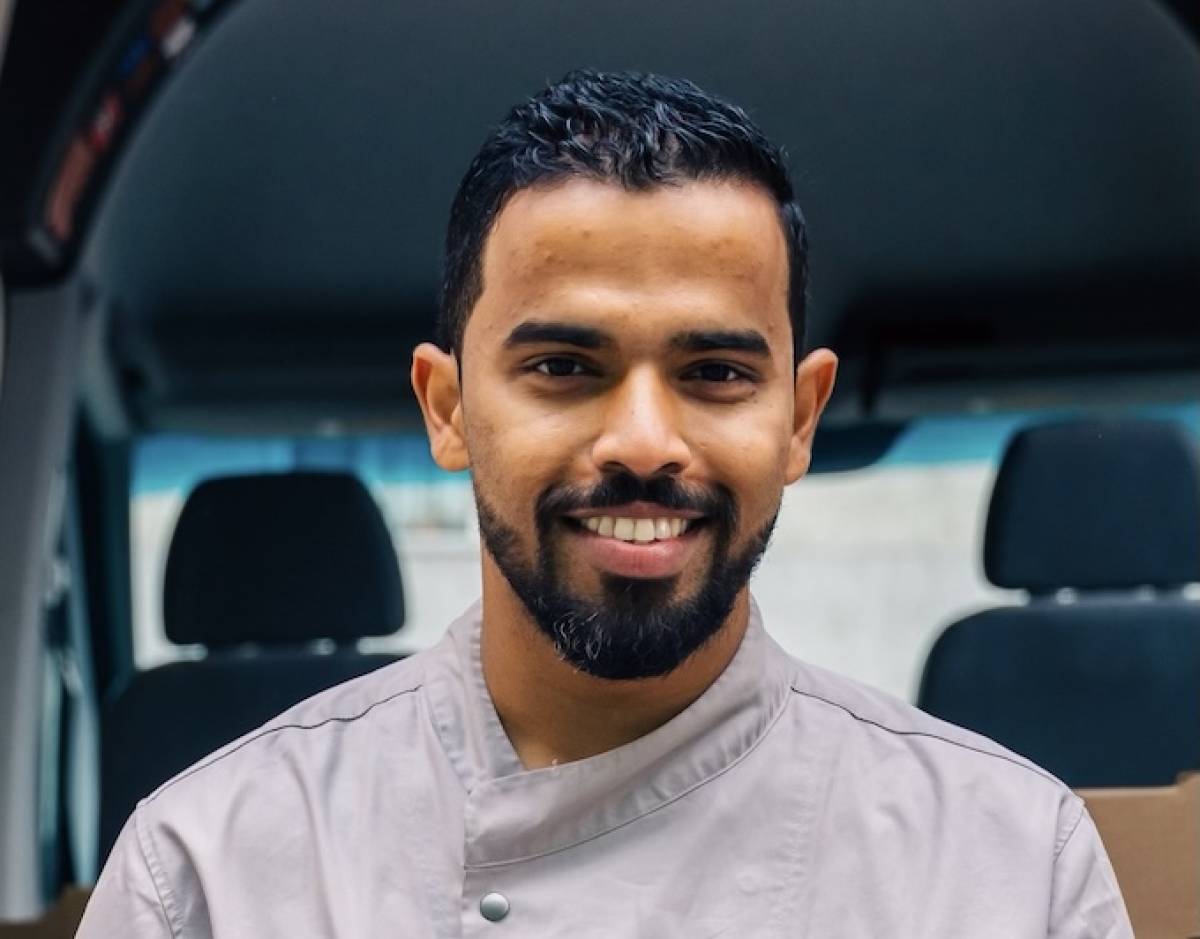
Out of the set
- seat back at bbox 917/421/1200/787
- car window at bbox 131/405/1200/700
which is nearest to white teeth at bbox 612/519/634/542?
car window at bbox 131/405/1200/700

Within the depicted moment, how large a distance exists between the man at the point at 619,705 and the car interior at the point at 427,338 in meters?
0.13

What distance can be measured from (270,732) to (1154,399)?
0.94m

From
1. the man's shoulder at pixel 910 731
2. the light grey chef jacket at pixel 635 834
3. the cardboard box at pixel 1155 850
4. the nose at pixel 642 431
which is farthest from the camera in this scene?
the cardboard box at pixel 1155 850

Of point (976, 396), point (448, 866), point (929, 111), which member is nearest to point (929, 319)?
point (976, 396)

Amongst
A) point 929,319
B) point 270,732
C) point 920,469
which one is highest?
point 929,319

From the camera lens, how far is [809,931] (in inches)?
59.7

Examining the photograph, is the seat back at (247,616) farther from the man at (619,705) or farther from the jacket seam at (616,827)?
the jacket seam at (616,827)

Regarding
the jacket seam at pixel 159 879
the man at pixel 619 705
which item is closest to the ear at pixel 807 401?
the man at pixel 619 705

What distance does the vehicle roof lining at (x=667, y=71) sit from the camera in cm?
176

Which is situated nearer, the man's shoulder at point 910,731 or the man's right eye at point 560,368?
the man's right eye at point 560,368

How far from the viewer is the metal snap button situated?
151 cm

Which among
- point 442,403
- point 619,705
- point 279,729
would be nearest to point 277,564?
point 279,729

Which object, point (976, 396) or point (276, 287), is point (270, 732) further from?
point (976, 396)

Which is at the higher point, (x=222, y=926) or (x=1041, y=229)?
(x=1041, y=229)
